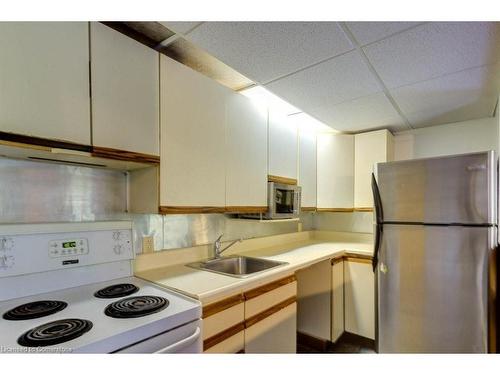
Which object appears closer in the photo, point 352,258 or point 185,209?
point 185,209

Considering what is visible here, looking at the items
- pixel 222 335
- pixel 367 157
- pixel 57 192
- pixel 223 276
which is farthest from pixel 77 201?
pixel 367 157

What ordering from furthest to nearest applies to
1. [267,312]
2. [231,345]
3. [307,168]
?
[307,168]
[267,312]
[231,345]

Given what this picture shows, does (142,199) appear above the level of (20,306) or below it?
above

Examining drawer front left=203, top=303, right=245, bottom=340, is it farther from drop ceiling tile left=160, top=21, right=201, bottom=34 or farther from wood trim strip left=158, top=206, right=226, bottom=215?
drop ceiling tile left=160, top=21, right=201, bottom=34

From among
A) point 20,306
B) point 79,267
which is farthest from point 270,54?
point 20,306

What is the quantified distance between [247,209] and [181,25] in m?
1.19

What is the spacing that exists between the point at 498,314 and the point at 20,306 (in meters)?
2.55

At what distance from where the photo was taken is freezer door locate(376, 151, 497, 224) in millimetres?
1668

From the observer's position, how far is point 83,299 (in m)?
1.17

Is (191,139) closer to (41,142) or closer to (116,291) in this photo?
(41,142)

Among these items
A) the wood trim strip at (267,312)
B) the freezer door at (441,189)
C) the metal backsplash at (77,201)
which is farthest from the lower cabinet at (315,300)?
the metal backsplash at (77,201)

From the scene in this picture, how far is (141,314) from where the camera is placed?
3.30 feet
